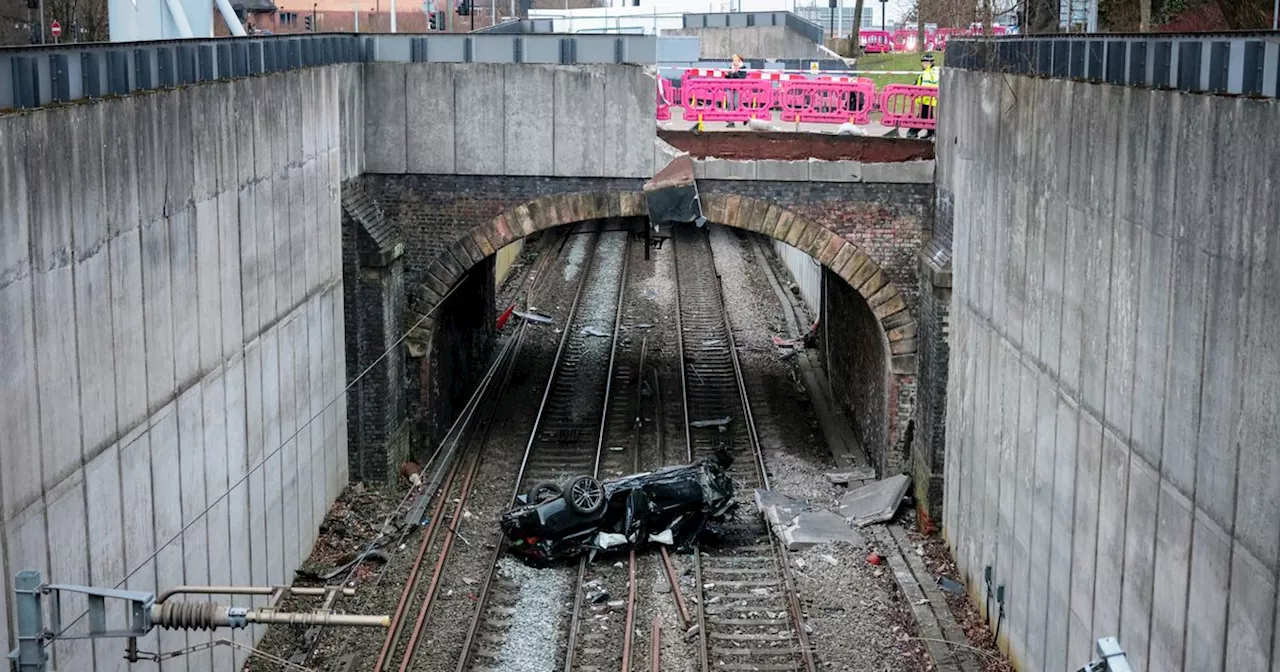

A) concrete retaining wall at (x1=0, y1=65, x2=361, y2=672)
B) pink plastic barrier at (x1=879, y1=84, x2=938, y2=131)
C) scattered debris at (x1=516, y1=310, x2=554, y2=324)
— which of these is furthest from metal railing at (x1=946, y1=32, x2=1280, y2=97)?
scattered debris at (x1=516, y1=310, x2=554, y2=324)

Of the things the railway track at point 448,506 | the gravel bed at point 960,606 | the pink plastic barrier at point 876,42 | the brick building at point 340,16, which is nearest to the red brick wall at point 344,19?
the brick building at point 340,16

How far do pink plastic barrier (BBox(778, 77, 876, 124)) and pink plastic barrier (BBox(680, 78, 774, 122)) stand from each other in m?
0.27

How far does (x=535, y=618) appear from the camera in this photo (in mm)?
15828

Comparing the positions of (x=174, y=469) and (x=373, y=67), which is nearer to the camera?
(x=174, y=469)

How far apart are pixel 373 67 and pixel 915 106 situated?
290 inches

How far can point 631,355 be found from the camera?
91.7 ft

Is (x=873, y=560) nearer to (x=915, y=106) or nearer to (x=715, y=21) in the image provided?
(x=915, y=106)

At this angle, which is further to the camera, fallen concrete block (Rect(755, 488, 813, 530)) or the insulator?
fallen concrete block (Rect(755, 488, 813, 530))

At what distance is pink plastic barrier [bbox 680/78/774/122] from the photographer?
21547 mm

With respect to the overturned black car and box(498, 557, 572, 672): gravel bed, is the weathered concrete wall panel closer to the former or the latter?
the overturned black car

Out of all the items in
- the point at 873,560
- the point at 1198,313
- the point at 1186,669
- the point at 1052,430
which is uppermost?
the point at 1198,313

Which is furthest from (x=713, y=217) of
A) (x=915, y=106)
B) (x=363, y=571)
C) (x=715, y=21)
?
(x=715, y=21)

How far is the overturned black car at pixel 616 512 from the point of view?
1741 cm

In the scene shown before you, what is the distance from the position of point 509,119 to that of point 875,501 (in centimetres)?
693
